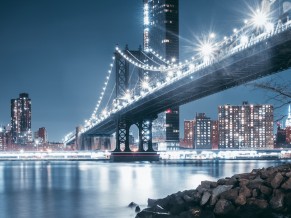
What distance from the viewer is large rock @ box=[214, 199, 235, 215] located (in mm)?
16984

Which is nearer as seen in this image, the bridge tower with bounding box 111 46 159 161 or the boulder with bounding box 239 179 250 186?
the boulder with bounding box 239 179 250 186

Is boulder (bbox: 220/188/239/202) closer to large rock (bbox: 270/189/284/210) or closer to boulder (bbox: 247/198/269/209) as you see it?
boulder (bbox: 247/198/269/209)

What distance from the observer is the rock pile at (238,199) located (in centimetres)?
1672

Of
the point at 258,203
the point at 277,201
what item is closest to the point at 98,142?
the point at 258,203

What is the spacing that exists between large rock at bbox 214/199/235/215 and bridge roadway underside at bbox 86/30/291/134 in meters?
20.4

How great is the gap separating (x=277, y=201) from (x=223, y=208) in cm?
167

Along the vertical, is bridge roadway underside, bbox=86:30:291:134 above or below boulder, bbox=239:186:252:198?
above

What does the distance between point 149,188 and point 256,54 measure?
13233 millimetres

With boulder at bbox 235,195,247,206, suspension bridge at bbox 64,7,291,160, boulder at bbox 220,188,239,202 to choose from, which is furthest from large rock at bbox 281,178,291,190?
suspension bridge at bbox 64,7,291,160

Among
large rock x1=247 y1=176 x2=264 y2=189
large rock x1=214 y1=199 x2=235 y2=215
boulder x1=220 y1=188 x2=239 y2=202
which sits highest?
large rock x1=247 y1=176 x2=264 y2=189

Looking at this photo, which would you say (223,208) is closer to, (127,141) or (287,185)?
(287,185)

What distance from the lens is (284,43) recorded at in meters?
35.9

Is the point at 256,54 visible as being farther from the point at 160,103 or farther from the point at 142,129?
the point at 142,129

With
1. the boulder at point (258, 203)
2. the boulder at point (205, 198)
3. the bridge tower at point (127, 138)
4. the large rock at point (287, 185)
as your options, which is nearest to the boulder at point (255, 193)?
the boulder at point (258, 203)
